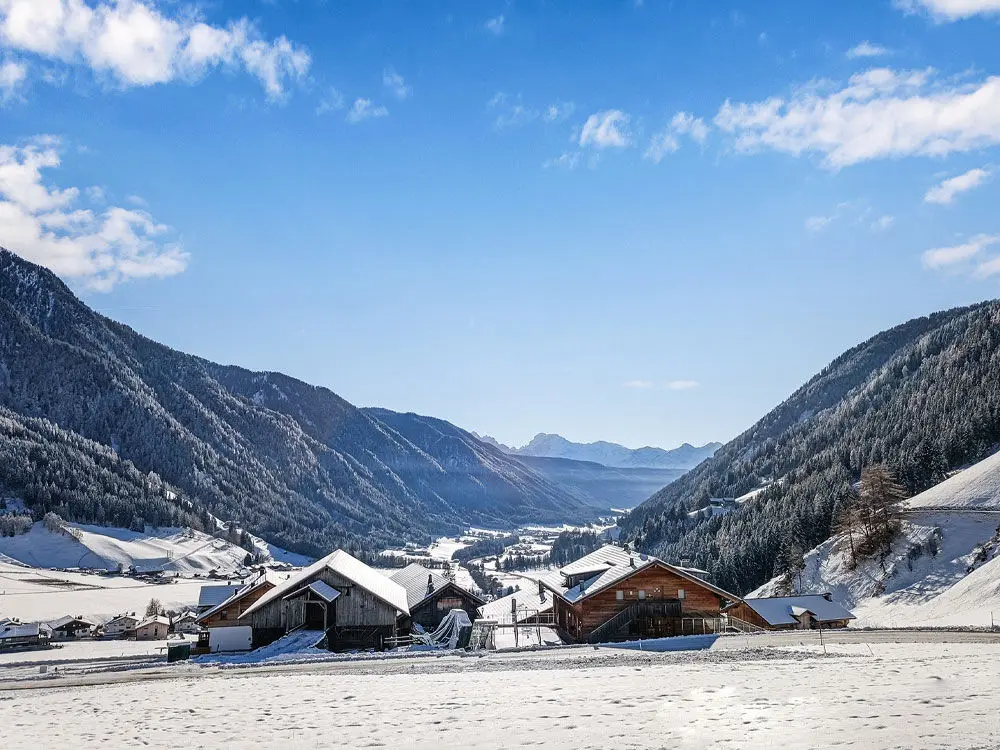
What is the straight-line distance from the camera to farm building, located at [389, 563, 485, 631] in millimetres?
67125

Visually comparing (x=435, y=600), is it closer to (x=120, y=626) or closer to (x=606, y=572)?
(x=606, y=572)

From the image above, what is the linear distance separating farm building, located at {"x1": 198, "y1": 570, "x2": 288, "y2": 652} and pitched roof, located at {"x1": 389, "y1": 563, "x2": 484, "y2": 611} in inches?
545

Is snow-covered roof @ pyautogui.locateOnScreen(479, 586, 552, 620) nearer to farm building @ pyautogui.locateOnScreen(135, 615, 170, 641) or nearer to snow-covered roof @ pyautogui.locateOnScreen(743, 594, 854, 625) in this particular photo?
snow-covered roof @ pyautogui.locateOnScreen(743, 594, 854, 625)

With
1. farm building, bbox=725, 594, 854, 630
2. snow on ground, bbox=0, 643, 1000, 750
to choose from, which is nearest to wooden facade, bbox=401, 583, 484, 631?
farm building, bbox=725, 594, 854, 630

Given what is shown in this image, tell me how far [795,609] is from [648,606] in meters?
28.6

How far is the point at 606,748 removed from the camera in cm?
1247

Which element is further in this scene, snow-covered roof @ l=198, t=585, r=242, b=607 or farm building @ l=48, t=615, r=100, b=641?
farm building @ l=48, t=615, r=100, b=641

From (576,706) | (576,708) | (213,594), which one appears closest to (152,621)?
(213,594)

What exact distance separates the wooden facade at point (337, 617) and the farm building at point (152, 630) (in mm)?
56770

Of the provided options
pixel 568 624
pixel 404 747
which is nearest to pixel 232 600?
pixel 568 624

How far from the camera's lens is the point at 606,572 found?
184 ft

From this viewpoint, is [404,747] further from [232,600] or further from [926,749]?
[232,600]

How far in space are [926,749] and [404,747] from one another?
9.27 m

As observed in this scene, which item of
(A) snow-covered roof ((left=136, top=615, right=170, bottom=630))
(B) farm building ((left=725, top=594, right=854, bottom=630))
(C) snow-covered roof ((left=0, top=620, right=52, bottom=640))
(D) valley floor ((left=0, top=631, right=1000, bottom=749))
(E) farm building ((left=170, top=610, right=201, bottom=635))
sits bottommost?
(B) farm building ((left=725, top=594, right=854, bottom=630))
